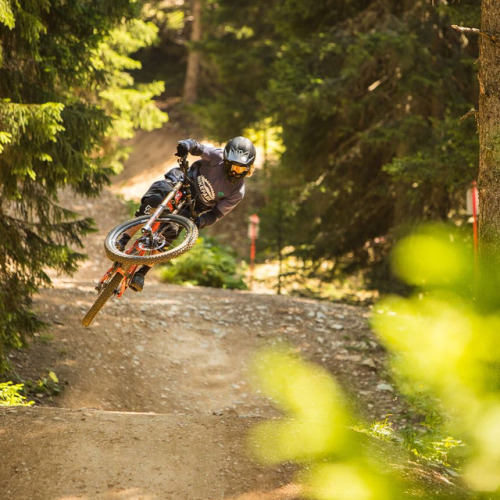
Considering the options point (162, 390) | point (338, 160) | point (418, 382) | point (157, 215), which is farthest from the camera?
point (338, 160)

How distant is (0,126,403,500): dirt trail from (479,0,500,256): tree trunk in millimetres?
3194

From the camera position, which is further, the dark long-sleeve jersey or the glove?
the dark long-sleeve jersey

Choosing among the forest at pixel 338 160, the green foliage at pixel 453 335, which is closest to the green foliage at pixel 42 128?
the forest at pixel 338 160

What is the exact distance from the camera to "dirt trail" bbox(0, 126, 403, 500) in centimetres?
586

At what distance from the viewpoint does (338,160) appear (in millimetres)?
19484

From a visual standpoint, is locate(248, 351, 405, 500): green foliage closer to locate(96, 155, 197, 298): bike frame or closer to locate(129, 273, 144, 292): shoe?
locate(129, 273, 144, 292): shoe

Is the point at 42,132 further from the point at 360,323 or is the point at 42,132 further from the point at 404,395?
the point at 360,323

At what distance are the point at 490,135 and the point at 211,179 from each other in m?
3.45

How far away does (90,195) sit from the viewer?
32.9 feet

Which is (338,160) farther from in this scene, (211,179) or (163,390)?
(211,179)

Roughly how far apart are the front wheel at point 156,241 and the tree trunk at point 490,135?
10.4 ft

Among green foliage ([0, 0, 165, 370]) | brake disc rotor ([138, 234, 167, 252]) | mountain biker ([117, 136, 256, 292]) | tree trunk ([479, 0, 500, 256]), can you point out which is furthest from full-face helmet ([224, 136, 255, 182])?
tree trunk ([479, 0, 500, 256])

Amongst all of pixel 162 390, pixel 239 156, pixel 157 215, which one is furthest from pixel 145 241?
pixel 162 390

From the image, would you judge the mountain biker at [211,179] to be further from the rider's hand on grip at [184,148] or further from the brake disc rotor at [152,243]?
the brake disc rotor at [152,243]
